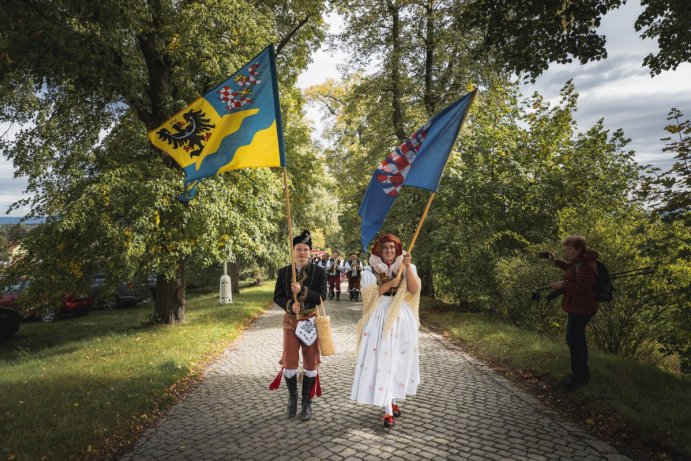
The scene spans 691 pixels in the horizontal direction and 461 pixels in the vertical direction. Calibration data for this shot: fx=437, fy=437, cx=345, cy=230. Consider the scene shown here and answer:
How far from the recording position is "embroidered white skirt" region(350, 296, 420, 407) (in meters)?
4.76

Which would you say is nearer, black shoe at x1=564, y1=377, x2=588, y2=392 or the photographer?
the photographer

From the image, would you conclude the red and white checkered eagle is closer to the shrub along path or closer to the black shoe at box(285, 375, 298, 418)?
the black shoe at box(285, 375, 298, 418)

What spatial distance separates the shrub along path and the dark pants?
2.36 ft

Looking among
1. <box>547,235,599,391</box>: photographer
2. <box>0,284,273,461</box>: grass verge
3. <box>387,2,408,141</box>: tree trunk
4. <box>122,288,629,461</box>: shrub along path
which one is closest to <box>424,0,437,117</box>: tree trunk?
<box>387,2,408,141</box>: tree trunk

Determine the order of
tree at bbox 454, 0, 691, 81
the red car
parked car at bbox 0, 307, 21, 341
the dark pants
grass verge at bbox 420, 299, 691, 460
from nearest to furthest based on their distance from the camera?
grass verge at bbox 420, 299, 691, 460, the dark pants, tree at bbox 454, 0, 691, 81, parked car at bbox 0, 307, 21, 341, the red car

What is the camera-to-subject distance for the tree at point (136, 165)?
30.3 feet

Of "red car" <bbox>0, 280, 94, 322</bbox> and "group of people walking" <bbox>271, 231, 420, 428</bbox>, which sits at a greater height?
"group of people walking" <bbox>271, 231, 420, 428</bbox>

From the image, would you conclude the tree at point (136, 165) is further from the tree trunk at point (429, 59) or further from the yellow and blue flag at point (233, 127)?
the tree trunk at point (429, 59)

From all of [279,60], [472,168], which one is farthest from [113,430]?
[279,60]

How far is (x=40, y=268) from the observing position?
9.74m

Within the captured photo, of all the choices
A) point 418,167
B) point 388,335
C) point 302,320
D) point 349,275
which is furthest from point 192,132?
point 349,275

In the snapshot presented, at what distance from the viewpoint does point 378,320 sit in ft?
16.3

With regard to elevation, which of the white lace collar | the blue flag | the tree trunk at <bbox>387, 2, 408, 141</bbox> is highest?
the tree trunk at <bbox>387, 2, 408, 141</bbox>

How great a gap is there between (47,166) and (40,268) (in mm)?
2651
